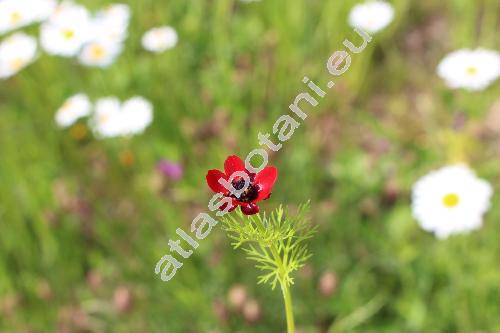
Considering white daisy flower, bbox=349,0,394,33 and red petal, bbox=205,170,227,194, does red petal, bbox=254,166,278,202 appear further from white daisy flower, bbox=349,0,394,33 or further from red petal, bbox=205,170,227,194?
white daisy flower, bbox=349,0,394,33

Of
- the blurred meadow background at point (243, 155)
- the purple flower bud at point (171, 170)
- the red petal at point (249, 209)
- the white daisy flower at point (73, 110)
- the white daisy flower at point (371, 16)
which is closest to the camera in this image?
the red petal at point (249, 209)

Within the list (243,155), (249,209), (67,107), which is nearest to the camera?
(249,209)

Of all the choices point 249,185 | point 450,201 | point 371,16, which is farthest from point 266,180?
point 371,16

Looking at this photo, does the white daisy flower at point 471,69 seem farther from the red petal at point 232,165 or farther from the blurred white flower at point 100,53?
the red petal at point 232,165

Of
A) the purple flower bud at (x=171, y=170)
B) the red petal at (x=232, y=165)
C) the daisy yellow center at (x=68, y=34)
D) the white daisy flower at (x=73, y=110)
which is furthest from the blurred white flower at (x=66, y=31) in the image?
the red petal at (x=232, y=165)

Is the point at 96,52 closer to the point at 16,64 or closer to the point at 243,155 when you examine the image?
the point at 16,64

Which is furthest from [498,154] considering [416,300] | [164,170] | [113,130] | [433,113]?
[113,130]

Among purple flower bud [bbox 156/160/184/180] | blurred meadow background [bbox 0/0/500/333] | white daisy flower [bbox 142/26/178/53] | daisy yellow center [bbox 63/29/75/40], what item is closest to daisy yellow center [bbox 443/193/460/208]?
blurred meadow background [bbox 0/0/500/333]
